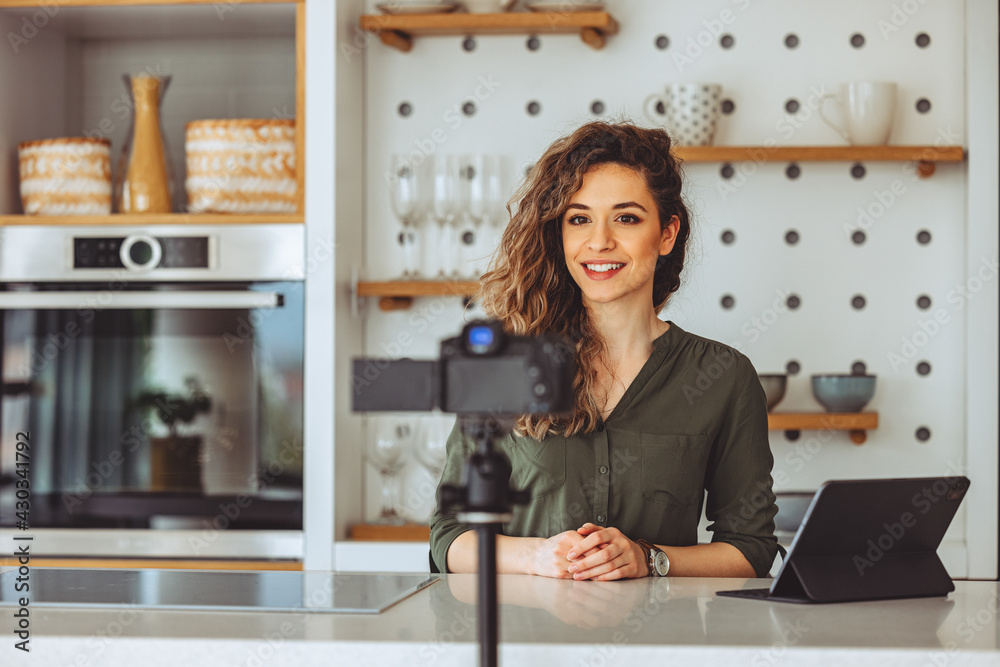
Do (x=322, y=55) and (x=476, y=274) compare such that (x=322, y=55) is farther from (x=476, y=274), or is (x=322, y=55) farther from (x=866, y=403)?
(x=866, y=403)

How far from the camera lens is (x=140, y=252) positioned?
2285mm

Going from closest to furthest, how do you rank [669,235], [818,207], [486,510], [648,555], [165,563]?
1. [486,510]
2. [648,555]
3. [669,235]
4. [165,563]
5. [818,207]

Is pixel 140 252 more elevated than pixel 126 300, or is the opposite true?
pixel 140 252

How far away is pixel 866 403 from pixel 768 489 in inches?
36.7

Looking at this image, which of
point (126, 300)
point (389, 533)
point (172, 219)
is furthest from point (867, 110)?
point (126, 300)

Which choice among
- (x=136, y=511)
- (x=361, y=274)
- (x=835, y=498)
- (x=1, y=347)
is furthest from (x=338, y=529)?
(x=835, y=498)

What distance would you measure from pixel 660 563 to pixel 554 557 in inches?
7.9

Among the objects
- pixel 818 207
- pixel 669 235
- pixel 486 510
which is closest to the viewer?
pixel 486 510

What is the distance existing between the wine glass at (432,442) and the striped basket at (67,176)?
2.90 ft

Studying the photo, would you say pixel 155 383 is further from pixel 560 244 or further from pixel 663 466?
pixel 663 466

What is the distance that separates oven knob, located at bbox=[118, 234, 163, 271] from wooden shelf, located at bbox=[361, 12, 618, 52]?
0.70 metres

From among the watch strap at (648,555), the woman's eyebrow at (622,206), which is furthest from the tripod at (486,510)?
the woman's eyebrow at (622,206)

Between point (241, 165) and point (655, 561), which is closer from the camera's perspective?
point (655, 561)

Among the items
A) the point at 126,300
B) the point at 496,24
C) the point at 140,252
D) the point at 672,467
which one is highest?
the point at 496,24
